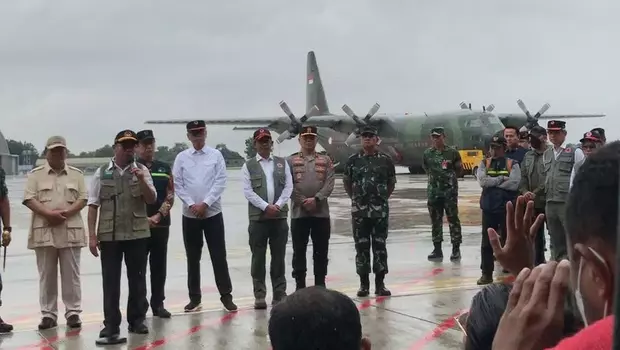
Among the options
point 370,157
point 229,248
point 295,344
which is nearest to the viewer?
point 295,344

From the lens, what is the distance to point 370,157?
7.70 meters

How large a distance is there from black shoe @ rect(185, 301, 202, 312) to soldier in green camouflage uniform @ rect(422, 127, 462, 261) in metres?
3.75

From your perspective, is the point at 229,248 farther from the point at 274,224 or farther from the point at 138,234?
the point at 138,234

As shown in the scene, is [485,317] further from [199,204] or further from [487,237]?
[487,237]

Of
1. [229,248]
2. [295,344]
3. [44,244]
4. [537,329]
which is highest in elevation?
[537,329]

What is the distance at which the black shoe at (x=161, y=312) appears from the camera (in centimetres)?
660

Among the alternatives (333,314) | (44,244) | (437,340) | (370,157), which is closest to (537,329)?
(333,314)

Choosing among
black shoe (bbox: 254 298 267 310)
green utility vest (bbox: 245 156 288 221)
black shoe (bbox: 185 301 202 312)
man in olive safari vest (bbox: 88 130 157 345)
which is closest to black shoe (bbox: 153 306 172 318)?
black shoe (bbox: 185 301 202 312)

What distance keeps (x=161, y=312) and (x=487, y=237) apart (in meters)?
3.52

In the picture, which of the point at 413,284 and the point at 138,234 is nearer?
the point at 138,234

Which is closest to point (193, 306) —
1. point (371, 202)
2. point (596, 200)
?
point (371, 202)

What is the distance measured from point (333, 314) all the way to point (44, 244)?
503 cm

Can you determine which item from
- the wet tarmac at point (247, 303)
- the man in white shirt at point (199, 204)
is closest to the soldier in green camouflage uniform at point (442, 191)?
the wet tarmac at point (247, 303)

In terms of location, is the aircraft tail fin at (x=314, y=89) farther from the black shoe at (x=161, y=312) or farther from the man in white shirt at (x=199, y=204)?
the black shoe at (x=161, y=312)
